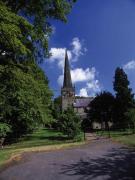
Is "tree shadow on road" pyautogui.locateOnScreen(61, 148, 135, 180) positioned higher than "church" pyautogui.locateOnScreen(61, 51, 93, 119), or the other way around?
"church" pyautogui.locateOnScreen(61, 51, 93, 119)

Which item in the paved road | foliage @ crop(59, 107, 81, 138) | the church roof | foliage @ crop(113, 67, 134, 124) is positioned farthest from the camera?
the church roof

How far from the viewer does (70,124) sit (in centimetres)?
4156

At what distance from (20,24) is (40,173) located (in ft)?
35.8

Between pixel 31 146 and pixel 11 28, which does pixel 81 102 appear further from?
pixel 11 28

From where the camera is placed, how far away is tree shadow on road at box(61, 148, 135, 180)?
15.4 meters

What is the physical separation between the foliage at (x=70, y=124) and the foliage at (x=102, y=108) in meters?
33.2

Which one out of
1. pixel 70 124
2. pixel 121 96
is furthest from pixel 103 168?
pixel 121 96

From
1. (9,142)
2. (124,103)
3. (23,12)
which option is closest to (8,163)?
(23,12)

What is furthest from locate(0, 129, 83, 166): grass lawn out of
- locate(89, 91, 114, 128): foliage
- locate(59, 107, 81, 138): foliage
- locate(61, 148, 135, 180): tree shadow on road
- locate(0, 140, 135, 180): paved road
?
locate(89, 91, 114, 128): foliage

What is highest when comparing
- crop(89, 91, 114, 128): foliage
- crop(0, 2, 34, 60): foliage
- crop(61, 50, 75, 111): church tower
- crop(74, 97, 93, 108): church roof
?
crop(61, 50, 75, 111): church tower

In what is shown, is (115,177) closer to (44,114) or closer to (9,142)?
(44,114)

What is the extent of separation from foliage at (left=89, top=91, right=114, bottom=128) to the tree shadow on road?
5346 centimetres

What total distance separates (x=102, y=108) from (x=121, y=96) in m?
6.33

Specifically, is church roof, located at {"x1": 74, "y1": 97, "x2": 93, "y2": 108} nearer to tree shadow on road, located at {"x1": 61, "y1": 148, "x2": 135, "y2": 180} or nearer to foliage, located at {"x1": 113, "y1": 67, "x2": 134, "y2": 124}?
foliage, located at {"x1": 113, "y1": 67, "x2": 134, "y2": 124}
